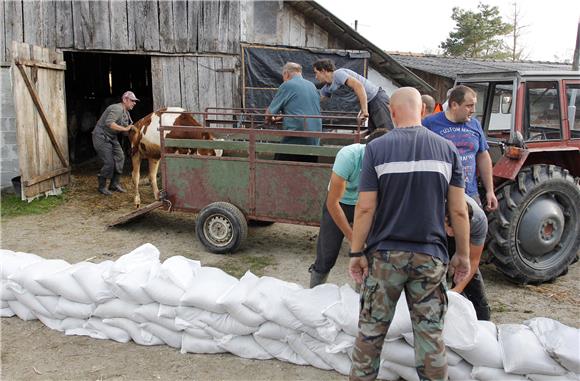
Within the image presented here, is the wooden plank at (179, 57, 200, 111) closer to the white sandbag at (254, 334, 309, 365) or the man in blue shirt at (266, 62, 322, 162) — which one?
the man in blue shirt at (266, 62, 322, 162)

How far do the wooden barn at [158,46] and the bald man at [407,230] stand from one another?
6.83 meters

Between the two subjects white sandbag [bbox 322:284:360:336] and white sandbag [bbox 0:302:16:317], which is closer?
white sandbag [bbox 322:284:360:336]

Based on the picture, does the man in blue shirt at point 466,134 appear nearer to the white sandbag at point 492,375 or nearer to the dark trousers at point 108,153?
the white sandbag at point 492,375

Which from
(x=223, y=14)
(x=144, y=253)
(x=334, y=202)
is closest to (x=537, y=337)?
(x=334, y=202)

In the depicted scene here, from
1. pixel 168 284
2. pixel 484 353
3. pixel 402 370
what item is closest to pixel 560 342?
pixel 484 353

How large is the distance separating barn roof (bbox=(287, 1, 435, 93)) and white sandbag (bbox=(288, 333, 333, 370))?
23.4ft

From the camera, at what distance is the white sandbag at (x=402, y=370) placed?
3121mm

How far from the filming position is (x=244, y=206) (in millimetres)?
5707

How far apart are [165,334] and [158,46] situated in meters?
6.54

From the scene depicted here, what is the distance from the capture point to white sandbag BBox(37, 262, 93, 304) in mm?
3730

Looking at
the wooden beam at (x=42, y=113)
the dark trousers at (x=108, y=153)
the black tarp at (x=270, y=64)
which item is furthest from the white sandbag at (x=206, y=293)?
the black tarp at (x=270, y=64)

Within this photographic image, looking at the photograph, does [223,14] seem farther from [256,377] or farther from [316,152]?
[256,377]

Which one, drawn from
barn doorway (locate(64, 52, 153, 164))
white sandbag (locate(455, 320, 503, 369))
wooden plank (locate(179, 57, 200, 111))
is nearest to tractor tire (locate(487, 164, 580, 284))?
white sandbag (locate(455, 320, 503, 369))

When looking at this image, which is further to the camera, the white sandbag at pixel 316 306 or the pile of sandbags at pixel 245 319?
the white sandbag at pixel 316 306
